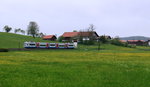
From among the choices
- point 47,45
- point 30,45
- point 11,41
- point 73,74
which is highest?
point 11,41

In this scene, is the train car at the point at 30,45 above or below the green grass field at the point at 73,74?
above

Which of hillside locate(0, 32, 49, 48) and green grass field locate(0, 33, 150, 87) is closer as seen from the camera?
green grass field locate(0, 33, 150, 87)

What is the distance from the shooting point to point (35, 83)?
988 centimetres

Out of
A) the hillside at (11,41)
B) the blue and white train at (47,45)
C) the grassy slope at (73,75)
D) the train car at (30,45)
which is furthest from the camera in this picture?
the hillside at (11,41)

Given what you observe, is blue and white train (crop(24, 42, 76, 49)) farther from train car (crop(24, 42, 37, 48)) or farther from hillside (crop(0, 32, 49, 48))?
hillside (crop(0, 32, 49, 48))

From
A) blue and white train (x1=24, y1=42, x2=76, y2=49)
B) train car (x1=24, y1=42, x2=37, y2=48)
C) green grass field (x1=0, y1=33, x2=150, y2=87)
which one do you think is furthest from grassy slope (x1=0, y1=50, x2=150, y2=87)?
blue and white train (x1=24, y1=42, x2=76, y2=49)

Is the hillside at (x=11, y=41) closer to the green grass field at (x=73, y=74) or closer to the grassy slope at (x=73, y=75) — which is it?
the green grass field at (x=73, y=74)

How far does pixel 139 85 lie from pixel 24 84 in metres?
5.23

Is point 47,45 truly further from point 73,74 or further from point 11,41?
point 73,74

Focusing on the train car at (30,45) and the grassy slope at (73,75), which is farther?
the train car at (30,45)

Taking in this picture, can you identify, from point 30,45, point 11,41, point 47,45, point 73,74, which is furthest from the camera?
point 11,41

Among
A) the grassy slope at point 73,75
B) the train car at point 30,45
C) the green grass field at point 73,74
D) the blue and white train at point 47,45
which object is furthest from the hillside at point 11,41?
the grassy slope at point 73,75

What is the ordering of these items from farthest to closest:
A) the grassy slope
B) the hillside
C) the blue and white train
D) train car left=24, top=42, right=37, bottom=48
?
the hillside, the blue and white train, train car left=24, top=42, right=37, bottom=48, the grassy slope

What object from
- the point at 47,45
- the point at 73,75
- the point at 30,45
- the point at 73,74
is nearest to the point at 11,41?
the point at 47,45
